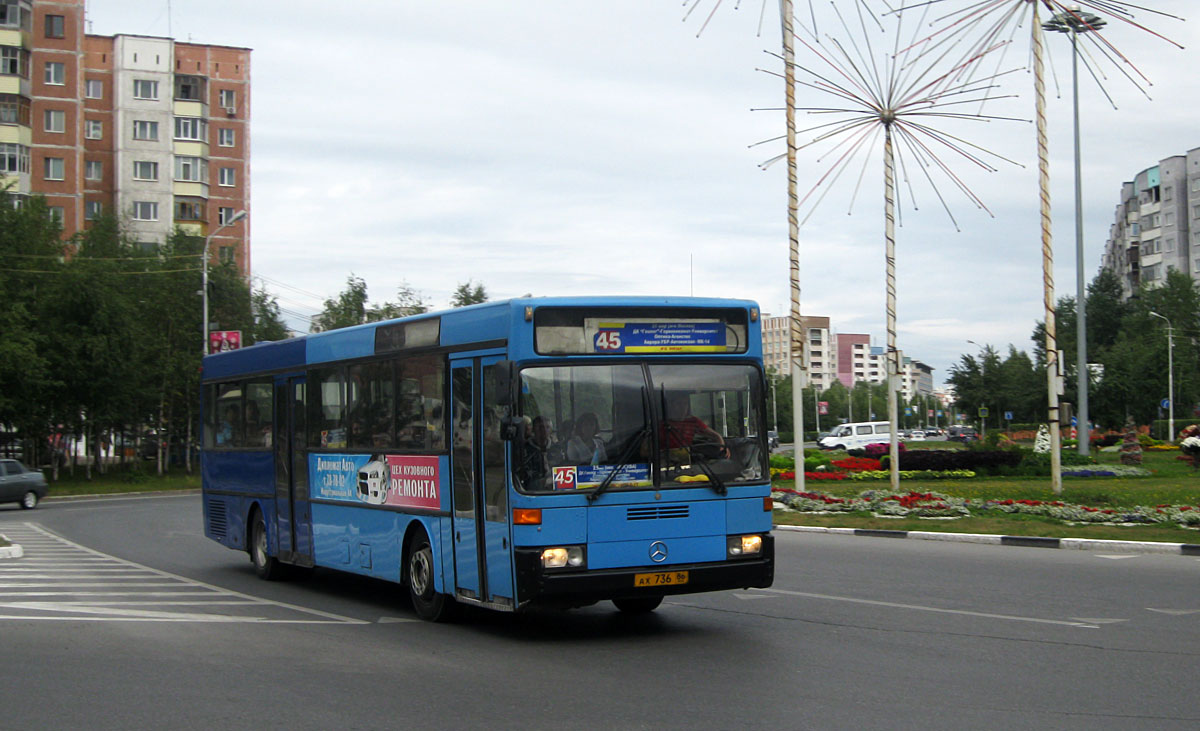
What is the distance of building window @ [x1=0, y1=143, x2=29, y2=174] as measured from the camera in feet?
220

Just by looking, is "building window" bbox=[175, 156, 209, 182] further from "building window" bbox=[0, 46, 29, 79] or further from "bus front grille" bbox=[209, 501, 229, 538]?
"bus front grille" bbox=[209, 501, 229, 538]

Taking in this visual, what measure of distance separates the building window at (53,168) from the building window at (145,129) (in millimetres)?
7644

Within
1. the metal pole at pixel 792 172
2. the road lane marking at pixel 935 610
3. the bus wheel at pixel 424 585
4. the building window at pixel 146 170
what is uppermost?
the building window at pixel 146 170

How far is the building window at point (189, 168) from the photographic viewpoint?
79188 millimetres

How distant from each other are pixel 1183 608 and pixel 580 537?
20.1ft

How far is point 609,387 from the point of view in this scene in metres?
9.98

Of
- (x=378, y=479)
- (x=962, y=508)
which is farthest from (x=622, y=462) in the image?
(x=962, y=508)

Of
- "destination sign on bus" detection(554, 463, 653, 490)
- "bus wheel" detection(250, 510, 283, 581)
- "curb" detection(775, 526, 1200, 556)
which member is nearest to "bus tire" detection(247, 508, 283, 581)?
"bus wheel" detection(250, 510, 283, 581)

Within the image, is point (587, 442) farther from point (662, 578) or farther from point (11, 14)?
point (11, 14)

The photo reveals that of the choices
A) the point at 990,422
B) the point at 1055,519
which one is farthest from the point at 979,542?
the point at 990,422

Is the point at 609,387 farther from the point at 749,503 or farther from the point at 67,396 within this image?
the point at 67,396

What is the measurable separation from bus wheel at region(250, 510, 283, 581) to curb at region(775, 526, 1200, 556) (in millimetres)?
10225

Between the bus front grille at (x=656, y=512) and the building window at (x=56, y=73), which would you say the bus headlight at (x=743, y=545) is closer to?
the bus front grille at (x=656, y=512)

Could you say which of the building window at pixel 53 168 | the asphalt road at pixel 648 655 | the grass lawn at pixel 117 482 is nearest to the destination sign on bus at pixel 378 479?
the asphalt road at pixel 648 655
